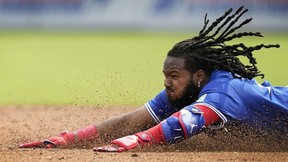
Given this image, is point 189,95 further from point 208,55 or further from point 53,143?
point 53,143

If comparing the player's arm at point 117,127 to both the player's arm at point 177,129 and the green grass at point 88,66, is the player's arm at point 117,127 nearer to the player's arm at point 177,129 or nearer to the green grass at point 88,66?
the player's arm at point 177,129

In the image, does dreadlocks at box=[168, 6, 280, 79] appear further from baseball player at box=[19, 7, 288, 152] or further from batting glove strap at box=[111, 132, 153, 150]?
batting glove strap at box=[111, 132, 153, 150]

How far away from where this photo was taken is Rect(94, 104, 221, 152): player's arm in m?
5.76

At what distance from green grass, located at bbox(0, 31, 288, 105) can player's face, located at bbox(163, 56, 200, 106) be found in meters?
Result: 4.74

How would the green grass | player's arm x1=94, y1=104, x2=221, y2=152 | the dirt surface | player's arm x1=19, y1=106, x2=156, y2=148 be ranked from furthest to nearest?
the green grass, player's arm x1=19, y1=106, x2=156, y2=148, player's arm x1=94, y1=104, x2=221, y2=152, the dirt surface

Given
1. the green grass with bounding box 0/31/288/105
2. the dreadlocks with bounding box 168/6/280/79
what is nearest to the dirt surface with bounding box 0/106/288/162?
the dreadlocks with bounding box 168/6/280/79

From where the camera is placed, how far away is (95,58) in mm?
16875

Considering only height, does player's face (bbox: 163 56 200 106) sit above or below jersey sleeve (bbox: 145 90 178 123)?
above

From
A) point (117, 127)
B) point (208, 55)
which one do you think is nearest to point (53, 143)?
point (117, 127)

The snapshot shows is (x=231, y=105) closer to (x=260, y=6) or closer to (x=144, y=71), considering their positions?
(x=144, y=71)

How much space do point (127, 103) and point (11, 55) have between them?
310 inches

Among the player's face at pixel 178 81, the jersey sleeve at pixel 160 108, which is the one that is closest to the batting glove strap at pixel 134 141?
the player's face at pixel 178 81

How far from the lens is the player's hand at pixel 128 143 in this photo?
5.81 m

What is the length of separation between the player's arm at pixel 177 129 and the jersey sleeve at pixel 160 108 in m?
0.79
